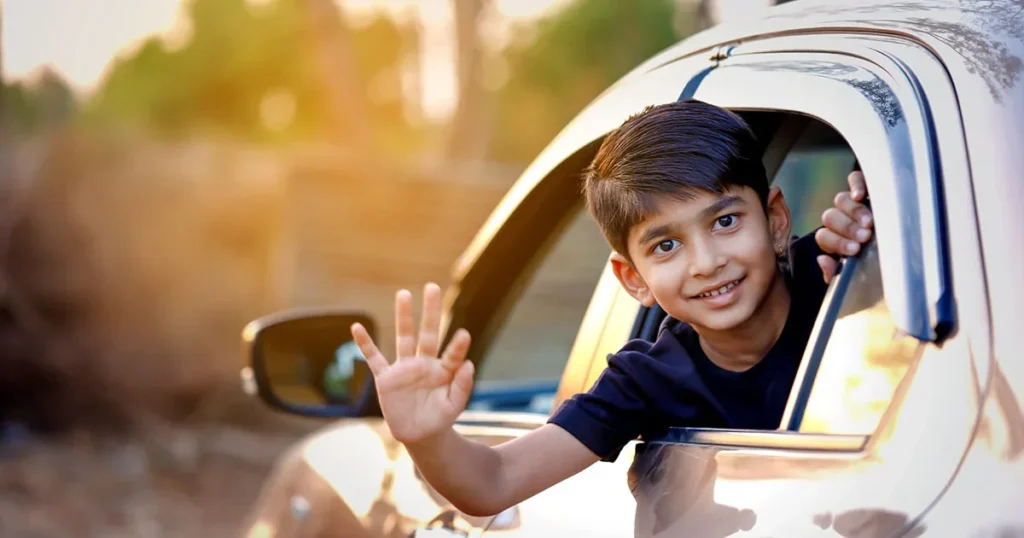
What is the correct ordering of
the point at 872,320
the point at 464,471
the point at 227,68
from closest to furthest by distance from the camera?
the point at 872,320 < the point at 464,471 < the point at 227,68

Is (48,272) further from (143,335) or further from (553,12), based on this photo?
(553,12)

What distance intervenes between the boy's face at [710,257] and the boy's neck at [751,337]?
0.02m

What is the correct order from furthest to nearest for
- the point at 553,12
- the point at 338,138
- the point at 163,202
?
the point at 553,12 < the point at 338,138 < the point at 163,202

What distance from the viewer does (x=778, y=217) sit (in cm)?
204

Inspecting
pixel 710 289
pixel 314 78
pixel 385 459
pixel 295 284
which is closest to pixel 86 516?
pixel 295 284

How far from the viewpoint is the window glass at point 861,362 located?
1.47 meters

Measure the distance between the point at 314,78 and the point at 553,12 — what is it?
523cm

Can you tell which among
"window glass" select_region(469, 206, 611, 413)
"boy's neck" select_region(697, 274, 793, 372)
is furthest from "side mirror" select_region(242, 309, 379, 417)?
"window glass" select_region(469, 206, 611, 413)

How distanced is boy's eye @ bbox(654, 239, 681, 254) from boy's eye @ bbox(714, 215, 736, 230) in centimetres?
7

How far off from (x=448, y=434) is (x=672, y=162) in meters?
0.54

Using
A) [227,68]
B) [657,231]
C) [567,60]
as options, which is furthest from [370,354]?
[227,68]

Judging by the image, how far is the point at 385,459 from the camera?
2.68 metres

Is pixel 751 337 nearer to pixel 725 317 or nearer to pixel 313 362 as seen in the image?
pixel 725 317

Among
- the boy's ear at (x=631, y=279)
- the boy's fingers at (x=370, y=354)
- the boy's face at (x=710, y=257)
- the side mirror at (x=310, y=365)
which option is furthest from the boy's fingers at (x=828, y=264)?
the side mirror at (x=310, y=365)
